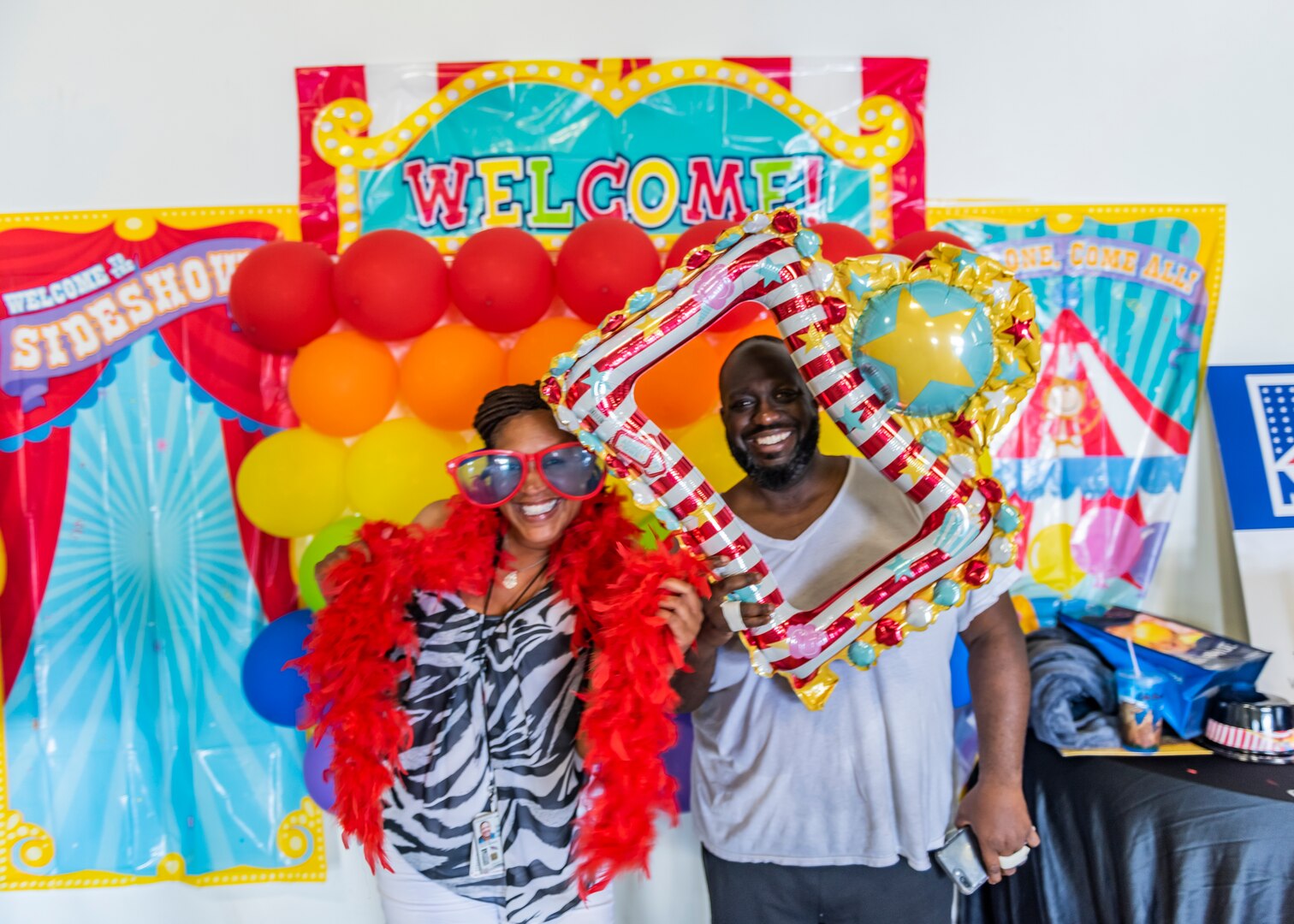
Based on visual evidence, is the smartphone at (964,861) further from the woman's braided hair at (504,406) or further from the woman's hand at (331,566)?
the woman's hand at (331,566)

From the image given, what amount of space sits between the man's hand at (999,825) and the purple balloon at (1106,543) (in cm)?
102

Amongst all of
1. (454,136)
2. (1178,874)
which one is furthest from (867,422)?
(454,136)

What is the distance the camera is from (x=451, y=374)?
2.03 metres

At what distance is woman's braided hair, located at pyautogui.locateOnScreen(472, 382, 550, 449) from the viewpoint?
1524mm

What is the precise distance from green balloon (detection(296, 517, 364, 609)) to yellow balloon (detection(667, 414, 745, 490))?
0.83 m

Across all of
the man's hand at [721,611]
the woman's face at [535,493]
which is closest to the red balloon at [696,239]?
the woman's face at [535,493]

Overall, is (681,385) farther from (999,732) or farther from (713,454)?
(999,732)

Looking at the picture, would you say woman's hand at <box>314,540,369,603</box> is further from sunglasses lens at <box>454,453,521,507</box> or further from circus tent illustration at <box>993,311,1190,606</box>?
circus tent illustration at <box>993,311,1190,606</box>

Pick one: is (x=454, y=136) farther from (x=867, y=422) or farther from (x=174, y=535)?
(x=867, y=422)

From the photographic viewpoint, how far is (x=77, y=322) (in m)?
2.35

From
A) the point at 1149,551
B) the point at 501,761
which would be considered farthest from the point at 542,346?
the point at 1149,551

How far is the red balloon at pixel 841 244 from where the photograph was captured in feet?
6.36

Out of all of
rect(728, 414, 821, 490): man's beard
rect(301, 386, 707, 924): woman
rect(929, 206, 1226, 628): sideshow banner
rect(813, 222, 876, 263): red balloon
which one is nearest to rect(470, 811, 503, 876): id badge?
rect(301, 386, 707, 924): woman

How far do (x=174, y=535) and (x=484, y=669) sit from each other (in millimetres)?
1369
